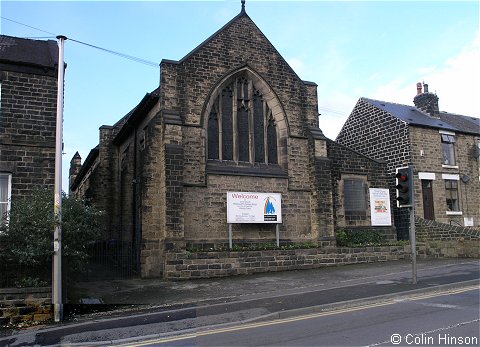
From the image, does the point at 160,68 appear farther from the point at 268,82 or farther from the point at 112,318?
the point at 112,318

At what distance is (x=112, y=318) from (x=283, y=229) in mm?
10853

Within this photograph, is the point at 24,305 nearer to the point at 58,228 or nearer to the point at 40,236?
the point at 40,236

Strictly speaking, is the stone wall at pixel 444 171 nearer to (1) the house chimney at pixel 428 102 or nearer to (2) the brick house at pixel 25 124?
(1) the house chimney at pixel 428 102

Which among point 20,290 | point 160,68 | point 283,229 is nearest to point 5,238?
point 20,290

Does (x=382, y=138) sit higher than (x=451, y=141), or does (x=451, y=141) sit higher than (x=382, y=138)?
(x=382, y=138)

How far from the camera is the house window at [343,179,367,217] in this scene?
22.5 metres

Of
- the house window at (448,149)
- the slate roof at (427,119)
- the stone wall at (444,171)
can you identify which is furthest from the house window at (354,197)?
the house window at (448,149)

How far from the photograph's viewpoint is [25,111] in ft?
49.4

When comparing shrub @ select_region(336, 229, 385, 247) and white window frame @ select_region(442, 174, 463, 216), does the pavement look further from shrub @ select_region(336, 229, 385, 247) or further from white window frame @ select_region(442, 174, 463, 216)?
white window frame @ select_region(442, 174, 463, 216)

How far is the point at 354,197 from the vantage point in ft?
74.8

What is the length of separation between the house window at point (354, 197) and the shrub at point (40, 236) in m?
13.8

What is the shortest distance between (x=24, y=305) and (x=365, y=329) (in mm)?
7306

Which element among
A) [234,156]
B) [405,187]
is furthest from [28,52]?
[405,187]

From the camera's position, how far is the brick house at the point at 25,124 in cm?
1469
